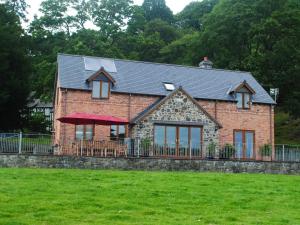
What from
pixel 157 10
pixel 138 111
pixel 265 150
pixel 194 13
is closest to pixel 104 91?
pixel 138 111

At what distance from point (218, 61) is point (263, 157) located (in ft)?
83.4

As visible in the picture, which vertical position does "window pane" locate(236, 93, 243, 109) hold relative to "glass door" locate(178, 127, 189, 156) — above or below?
above

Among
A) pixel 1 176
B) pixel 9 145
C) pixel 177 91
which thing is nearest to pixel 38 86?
pixel 177 91

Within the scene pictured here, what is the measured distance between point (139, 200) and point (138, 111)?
19577 millimetres

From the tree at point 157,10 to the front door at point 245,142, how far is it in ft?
191

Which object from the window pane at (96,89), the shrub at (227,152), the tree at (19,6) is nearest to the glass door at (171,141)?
the shrub at (227,152)

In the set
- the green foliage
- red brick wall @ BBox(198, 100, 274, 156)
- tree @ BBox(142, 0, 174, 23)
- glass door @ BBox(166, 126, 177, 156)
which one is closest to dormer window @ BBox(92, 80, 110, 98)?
glass door @ BBox(166, 126, 177, 156)

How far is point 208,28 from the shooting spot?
190ft

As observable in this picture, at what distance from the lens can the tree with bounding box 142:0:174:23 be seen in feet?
298

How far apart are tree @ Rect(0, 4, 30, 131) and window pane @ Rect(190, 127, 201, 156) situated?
17.4m

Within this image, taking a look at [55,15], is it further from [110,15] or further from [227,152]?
[227,152]

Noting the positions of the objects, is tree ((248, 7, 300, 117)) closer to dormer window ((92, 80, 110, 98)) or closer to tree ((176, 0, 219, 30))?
dormer window ((92, 80, 110, 98))

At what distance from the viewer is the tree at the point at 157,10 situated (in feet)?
298

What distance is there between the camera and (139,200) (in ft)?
45.5
